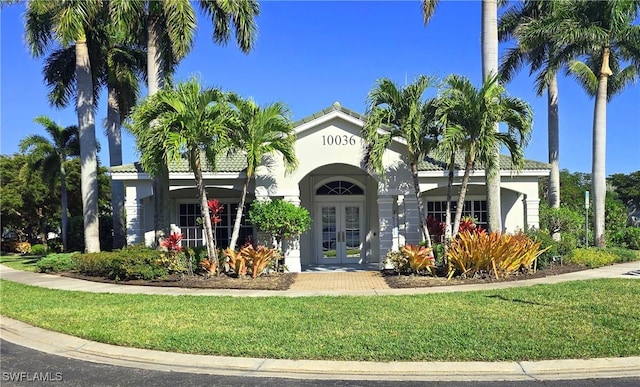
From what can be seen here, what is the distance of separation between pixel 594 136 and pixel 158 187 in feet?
52.7

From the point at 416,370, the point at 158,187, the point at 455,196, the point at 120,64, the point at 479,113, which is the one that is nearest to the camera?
the point at 416,370

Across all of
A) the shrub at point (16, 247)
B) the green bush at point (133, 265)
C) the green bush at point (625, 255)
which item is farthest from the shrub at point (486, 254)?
the shrub at point (16, 247)

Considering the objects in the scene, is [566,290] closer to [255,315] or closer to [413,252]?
[413,252]

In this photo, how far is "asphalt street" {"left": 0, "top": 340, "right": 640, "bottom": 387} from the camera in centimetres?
530

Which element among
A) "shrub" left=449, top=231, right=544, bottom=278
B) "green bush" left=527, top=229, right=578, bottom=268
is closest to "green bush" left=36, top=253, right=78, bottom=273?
"shrub" left=449, top=231, right=544, bottom=278

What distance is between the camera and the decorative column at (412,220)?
16062mm

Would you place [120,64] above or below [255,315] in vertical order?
above

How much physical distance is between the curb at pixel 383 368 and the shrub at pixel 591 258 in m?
10.4

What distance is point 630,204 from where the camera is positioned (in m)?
57.6

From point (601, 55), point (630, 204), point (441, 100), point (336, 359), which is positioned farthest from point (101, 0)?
point (630, 204)

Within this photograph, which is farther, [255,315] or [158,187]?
[158,187]

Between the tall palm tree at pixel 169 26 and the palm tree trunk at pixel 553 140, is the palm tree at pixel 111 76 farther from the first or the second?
the palm tree trunk at pixel 553 140

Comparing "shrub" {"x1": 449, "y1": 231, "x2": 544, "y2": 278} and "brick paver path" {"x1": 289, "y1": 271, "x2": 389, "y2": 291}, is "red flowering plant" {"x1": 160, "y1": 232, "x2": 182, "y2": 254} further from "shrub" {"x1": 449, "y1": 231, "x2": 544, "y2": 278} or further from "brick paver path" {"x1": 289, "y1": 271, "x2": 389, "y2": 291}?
"shrub" {"x1": 449, "y1": 231, "x2": 544, "y2": 278}

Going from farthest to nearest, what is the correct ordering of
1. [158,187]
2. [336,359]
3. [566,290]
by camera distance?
[158,187] → [566,290] → [336,359]
